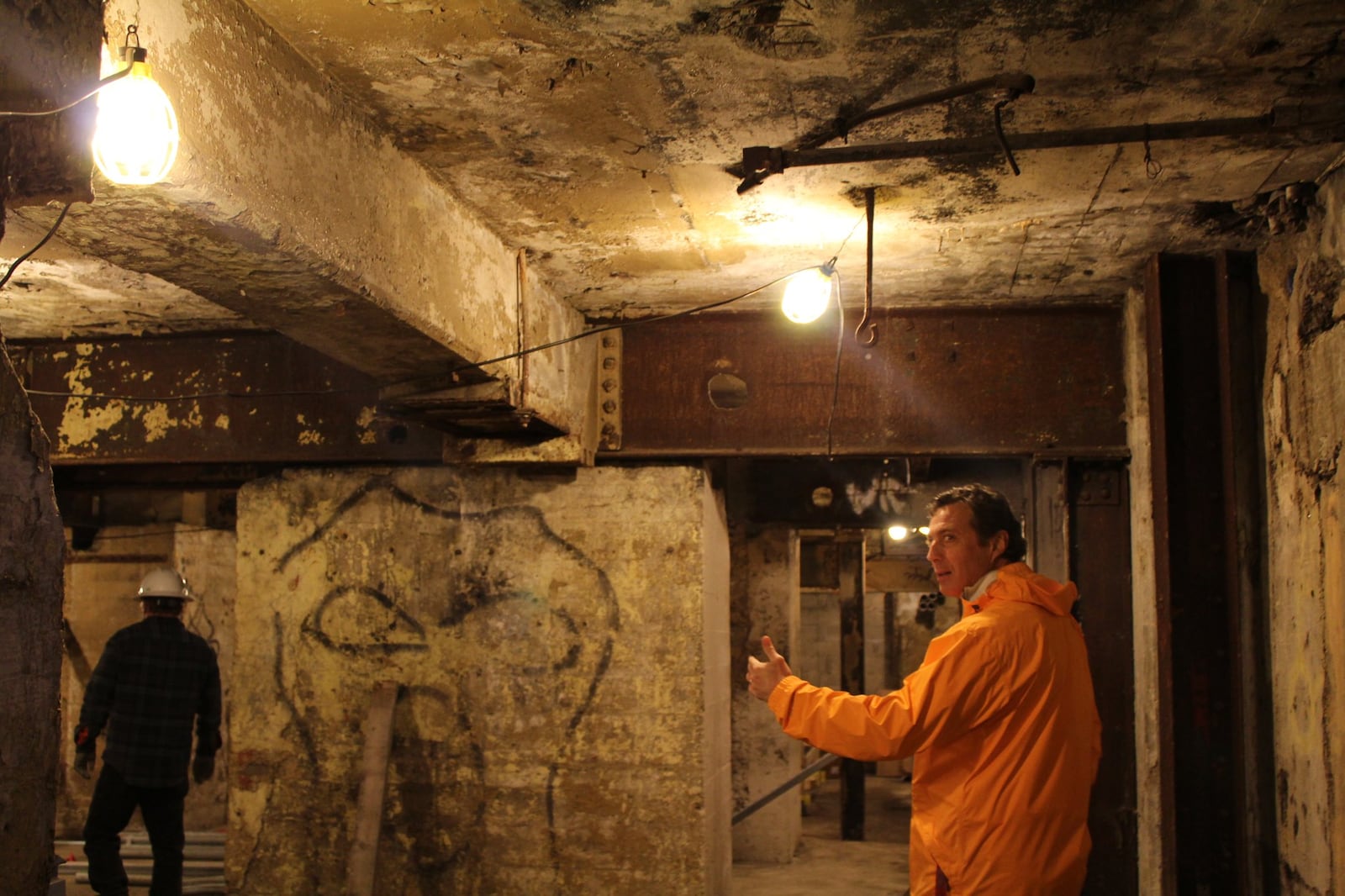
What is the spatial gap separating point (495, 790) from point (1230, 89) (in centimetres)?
380

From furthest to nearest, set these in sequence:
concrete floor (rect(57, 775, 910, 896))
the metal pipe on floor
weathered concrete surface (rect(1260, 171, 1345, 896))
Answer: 1. concrete floor (rect(57, 775, 910, 896))
2. the metal pipe on floor
3. weathered concrete surface (rect(1260, 171, 1345, 896))

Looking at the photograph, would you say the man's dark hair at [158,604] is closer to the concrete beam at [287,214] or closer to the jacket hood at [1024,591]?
the concrete beam at [287,214]

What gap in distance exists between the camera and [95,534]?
820 cm

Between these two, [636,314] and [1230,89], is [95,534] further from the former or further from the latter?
[1230,89]

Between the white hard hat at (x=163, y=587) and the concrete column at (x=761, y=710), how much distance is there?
344 centimetres

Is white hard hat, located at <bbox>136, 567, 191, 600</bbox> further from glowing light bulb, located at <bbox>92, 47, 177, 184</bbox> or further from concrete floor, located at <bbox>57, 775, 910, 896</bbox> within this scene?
glowing light bulb, located at <bbox>92, 47, 177, 184</bbox>

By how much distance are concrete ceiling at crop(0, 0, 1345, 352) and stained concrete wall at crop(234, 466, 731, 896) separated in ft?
4.56

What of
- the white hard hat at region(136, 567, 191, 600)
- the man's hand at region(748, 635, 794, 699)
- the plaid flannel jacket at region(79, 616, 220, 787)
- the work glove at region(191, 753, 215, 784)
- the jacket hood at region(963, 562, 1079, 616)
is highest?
the jacket hood at region(963, 562, 1079, 616)

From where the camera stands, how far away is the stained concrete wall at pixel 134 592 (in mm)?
8086

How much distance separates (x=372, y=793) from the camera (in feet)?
15.3

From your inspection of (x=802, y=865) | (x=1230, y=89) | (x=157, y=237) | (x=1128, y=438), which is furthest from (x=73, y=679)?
(x=1230, y=89)

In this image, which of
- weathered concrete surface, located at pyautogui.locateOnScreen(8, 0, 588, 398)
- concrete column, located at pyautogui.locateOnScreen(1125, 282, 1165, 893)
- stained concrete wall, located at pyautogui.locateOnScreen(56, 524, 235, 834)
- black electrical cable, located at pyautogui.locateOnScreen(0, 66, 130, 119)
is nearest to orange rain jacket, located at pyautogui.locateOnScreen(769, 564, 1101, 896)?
concrete column, located at pyautogui.locateOnScreen(1125, 282, 1165, 893)

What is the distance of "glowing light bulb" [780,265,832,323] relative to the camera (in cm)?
389

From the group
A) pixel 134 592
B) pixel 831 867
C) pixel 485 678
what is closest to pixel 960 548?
pixel 485 678
